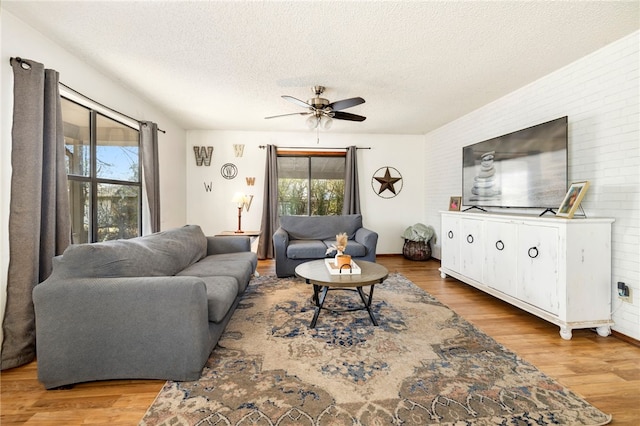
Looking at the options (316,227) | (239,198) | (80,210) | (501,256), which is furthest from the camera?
(239,198)

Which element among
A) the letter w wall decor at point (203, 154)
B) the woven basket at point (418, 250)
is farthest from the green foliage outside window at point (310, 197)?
the woven basket at point (418, 250)

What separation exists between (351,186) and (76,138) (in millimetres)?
4073

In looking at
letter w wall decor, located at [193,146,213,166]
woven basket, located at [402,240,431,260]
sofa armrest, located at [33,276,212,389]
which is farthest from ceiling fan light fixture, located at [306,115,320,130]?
woven basket, located at [402,240,431,260]

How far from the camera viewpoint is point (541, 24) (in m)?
2.11

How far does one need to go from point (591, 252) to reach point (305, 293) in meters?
2.72

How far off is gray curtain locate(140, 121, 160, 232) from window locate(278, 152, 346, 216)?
7.28 ft

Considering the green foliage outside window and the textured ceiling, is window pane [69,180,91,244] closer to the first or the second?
the textured ceiling

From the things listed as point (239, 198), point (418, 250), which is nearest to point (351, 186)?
point (418, 250)

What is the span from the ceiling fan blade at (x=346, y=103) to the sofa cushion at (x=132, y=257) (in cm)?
218

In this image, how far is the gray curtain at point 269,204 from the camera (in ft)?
17.7

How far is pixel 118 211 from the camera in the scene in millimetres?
3490

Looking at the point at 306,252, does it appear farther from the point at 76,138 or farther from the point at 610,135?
the point at 610,135

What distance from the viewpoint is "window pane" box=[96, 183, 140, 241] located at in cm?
320

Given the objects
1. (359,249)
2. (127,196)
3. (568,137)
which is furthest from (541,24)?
(127,196)
